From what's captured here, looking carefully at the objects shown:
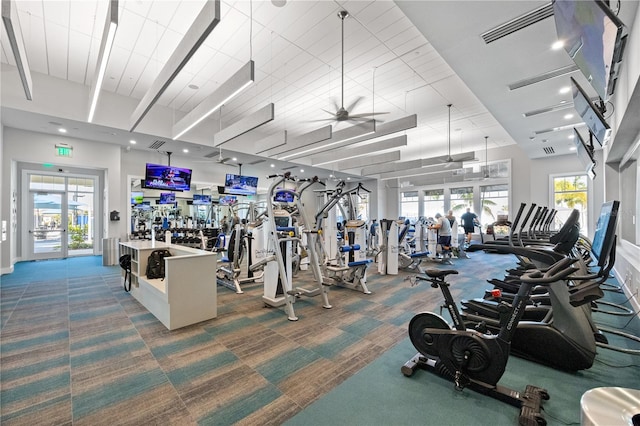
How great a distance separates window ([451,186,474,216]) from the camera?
12434mm

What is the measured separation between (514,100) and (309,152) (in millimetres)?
5808

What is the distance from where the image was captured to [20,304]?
426 centimetres

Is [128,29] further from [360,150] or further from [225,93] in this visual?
[360,150]

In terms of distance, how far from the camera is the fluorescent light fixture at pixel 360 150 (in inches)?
302

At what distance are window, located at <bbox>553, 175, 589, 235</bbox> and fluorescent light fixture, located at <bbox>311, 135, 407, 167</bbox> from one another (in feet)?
21.3

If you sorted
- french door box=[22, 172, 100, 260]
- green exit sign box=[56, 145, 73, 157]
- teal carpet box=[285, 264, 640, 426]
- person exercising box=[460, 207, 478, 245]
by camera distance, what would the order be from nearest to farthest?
teal carpet box=[285, 264, 640, 426] < green exit sign box=[56, 145, 73, 157] < french door box=[22, 172, 100, 260] < person exercising box=[460, 207, 478, 245]

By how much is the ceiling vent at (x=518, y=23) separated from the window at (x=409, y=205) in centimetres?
1162

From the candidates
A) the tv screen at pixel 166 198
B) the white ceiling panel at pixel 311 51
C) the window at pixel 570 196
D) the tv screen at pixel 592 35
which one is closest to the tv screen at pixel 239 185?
the tv screen at pixel 166 198

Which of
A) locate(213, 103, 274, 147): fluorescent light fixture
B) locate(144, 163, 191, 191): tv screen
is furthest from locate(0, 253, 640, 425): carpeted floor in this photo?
locate(144, 163, 191, 191): tv screen

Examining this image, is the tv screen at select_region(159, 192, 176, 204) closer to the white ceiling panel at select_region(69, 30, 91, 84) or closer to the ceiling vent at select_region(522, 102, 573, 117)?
the white ceiling panel at select_region(69, 30, 91, 84)

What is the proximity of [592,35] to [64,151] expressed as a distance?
1062 centimetres

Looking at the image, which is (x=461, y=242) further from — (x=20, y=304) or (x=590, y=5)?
(x=20, y=304)

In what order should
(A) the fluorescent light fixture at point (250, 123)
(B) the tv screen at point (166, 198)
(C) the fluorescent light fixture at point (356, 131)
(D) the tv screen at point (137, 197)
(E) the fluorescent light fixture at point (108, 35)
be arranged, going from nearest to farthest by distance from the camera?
(E) the fluorescent light fixture at point (108, 35) < (A) the fluorescent light fixture at point (250, 123) < (C) the fluorescent light fixture at point (356, 131) < (B) the tv screen at point (166, 198) < (D) the tv screen at point (137, 197)

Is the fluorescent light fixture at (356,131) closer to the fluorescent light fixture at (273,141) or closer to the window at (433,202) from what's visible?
the fluorescent light fixture at (273,141)
